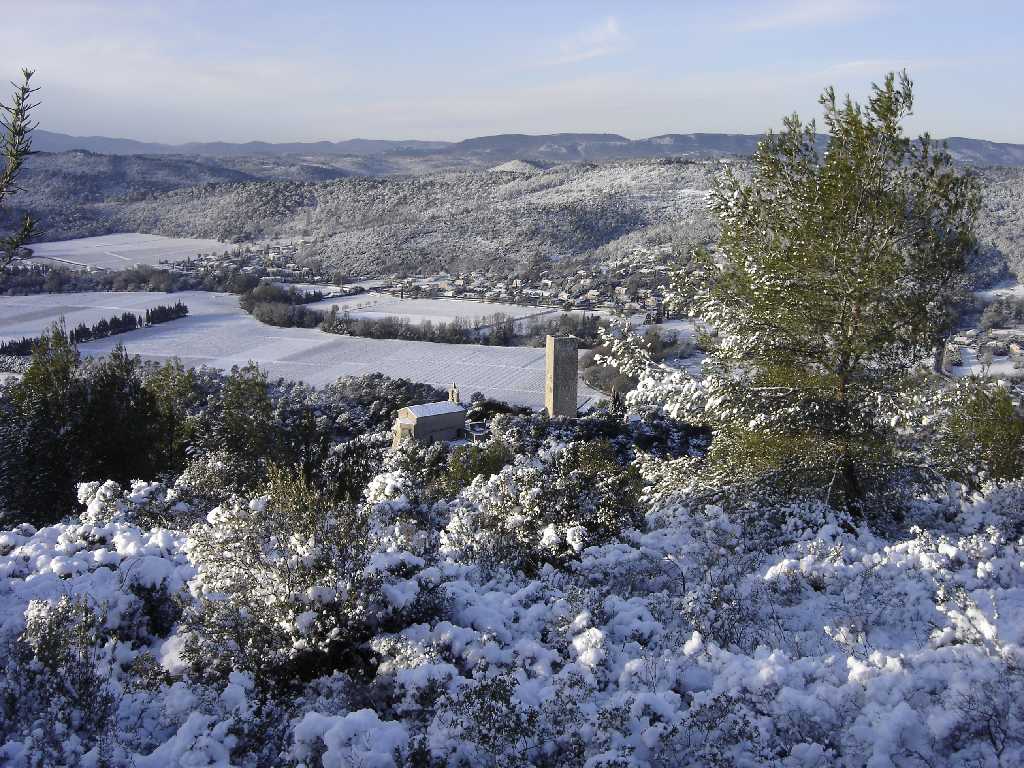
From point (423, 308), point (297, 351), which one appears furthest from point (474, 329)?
point (297, 351)

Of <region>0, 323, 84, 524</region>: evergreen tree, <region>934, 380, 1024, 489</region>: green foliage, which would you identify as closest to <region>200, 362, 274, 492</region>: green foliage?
<region>0, 323, 84, 524</region>: evergreen tree

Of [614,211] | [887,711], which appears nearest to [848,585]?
[887,711]

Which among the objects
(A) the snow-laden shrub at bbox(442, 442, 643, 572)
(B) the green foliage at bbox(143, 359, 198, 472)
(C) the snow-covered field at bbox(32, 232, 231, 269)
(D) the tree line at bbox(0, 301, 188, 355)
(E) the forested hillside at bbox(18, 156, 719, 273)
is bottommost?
(D) the tree line at bbox(0, 301, 188, 355)

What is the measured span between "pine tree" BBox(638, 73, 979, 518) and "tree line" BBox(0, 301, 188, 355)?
34525mm

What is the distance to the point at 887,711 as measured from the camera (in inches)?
124

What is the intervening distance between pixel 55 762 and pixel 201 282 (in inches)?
2433

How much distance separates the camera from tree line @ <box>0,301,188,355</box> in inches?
1362

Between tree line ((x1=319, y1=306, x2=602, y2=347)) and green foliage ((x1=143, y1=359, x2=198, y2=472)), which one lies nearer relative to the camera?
green foliage ((x1=143, y1=359, x2=198, y2=472))

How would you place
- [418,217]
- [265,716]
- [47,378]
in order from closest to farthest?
[265,716]
[47,378]
[418,217]

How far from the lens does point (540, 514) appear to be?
6332 millimetres

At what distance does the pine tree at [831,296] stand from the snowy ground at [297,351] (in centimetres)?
1899

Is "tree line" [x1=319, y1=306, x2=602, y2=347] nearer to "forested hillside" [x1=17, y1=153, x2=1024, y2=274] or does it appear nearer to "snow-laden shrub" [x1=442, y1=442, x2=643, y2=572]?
"forested hillside" [x1=17, y1=153, x2=1024, y2=274]

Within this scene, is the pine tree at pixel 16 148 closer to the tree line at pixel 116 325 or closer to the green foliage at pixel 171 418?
the green foliage at pixel 171 418

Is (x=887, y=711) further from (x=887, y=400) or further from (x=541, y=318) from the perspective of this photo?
(x=541, y=318)
